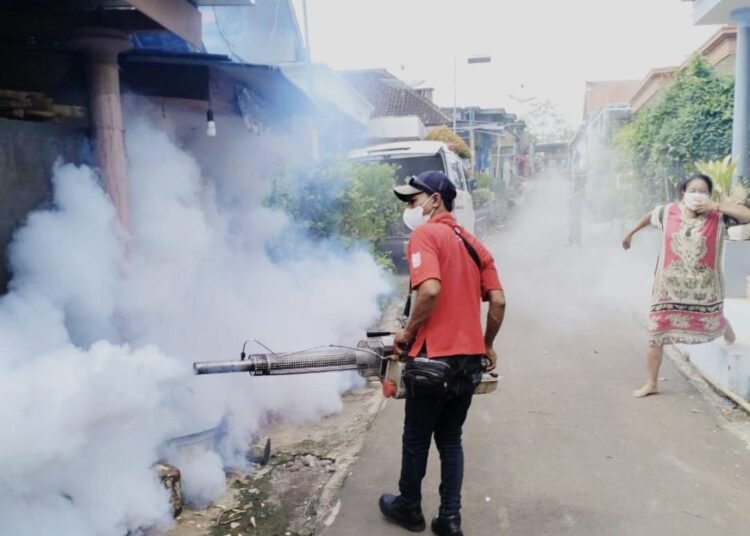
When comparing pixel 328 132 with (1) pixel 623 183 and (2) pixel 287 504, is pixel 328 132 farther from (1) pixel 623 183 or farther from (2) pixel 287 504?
(2) pixel 287 504

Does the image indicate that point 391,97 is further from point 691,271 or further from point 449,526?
point 449,526

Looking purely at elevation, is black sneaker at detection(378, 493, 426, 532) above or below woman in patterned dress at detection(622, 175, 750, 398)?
below

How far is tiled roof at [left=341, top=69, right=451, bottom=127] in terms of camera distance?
1251 inches

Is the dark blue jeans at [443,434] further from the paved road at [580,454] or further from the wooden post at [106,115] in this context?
the wooden post at [106,115]

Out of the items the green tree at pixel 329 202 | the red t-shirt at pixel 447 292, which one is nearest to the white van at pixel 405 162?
the green tree at pixel 329 202

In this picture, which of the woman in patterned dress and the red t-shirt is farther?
the woman in patterned dress

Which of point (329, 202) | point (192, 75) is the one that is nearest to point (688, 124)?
point (329, 202)

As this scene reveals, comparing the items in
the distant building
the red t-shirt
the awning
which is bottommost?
the red t-shirt

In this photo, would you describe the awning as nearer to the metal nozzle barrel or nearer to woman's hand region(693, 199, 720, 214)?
the metal nozzle barrel

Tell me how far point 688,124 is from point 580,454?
8.46 metres

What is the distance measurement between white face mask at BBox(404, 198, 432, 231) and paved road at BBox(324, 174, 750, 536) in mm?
1608

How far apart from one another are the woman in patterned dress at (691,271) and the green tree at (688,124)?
6.18 metres

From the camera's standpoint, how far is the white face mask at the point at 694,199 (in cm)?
510

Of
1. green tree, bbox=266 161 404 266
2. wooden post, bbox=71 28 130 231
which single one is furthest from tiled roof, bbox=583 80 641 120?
wooden post, bbox=71 28 130 231
